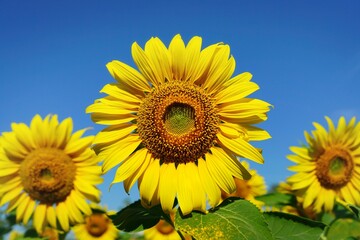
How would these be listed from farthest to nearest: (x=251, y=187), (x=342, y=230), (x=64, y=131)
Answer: (x=251, y=187)
(x=64, y=131)
(x=342, y=230)

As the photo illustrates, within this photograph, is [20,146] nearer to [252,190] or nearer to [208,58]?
[252,190]

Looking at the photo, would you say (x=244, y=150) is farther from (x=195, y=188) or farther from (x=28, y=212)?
(x=28, y=212)

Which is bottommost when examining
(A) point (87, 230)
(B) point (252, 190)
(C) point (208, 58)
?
(A) point (87, 230)

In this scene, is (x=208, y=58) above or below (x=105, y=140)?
above

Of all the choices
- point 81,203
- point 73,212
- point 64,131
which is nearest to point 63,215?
point 73,212

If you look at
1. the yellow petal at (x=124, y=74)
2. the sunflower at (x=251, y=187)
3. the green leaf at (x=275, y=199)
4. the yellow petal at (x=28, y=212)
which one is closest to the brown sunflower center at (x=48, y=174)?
the yellow petal at (x=28, y=212)

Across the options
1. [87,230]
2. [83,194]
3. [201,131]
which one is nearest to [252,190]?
[83,194]

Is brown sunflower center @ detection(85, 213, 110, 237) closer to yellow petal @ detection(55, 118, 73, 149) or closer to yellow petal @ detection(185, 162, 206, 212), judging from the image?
yellow petal @ detection(55, 118, 73, 149)
